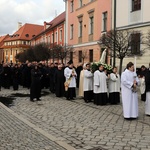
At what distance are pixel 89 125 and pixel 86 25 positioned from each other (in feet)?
89.0

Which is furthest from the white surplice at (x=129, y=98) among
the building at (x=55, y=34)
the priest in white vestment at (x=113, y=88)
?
the building at (x=55, y=34)

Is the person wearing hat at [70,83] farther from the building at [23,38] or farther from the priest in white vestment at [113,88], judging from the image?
the building at [23,38]

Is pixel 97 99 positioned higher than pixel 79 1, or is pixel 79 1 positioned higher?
pixel 79 1

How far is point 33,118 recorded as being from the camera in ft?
30.2

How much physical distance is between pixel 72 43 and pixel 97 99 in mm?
26603

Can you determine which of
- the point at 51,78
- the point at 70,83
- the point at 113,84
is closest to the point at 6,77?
the point at 51,78

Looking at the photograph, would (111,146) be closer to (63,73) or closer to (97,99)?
(97,99)

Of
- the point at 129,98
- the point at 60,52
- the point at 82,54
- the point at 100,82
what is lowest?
the point at 129,98

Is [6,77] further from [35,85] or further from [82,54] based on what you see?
[82,54]

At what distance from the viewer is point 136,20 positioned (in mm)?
24094

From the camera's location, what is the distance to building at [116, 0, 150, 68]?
2255 centimetres

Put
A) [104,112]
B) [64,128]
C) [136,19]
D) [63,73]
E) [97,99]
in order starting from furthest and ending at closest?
[136,19] → [63,73] → [97,99] → [104,112] → [64,128]

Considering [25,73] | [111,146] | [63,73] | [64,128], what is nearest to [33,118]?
[64,128]

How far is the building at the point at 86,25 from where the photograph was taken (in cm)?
3009
